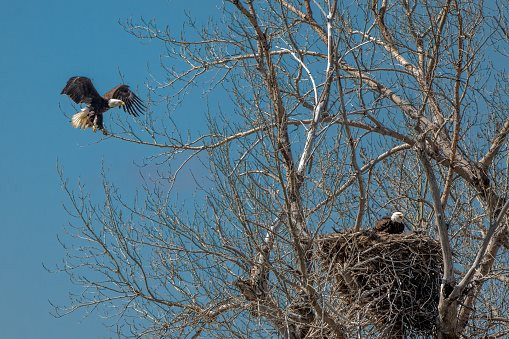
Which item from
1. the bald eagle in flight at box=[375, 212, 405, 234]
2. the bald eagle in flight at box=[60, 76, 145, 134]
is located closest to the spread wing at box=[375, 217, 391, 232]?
the bald eagle in flight at box=[375, 212, 405, 234]

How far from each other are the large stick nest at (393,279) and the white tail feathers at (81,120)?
7.19 meters

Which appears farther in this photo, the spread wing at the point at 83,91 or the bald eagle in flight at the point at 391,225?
the spread wing at the point at 83,91

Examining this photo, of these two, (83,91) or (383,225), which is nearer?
(383,225)

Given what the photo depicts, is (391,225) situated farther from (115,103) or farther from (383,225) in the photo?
(115,103)

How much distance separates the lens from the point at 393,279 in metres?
9.43

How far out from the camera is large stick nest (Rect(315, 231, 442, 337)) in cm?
939

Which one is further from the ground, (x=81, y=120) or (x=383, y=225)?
(x=81, y=120)

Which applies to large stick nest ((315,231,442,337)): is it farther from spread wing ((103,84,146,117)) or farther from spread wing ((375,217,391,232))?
spread wing ((103,84,146,117))

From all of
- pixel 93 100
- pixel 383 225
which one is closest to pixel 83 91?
pixel 93 100

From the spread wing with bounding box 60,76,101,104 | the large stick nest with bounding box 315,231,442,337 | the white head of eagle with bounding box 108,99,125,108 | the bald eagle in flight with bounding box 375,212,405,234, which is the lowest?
the large stick nest with bounding box 315,231,442,337

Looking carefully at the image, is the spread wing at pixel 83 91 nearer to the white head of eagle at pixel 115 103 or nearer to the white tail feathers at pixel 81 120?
the white tail feathers at pixel 81 120

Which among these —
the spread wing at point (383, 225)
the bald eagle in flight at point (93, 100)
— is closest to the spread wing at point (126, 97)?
the bald eagle in flight at point (93, 100)

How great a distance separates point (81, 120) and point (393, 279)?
25.4 feet

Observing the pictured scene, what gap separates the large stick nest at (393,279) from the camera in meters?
9.39
